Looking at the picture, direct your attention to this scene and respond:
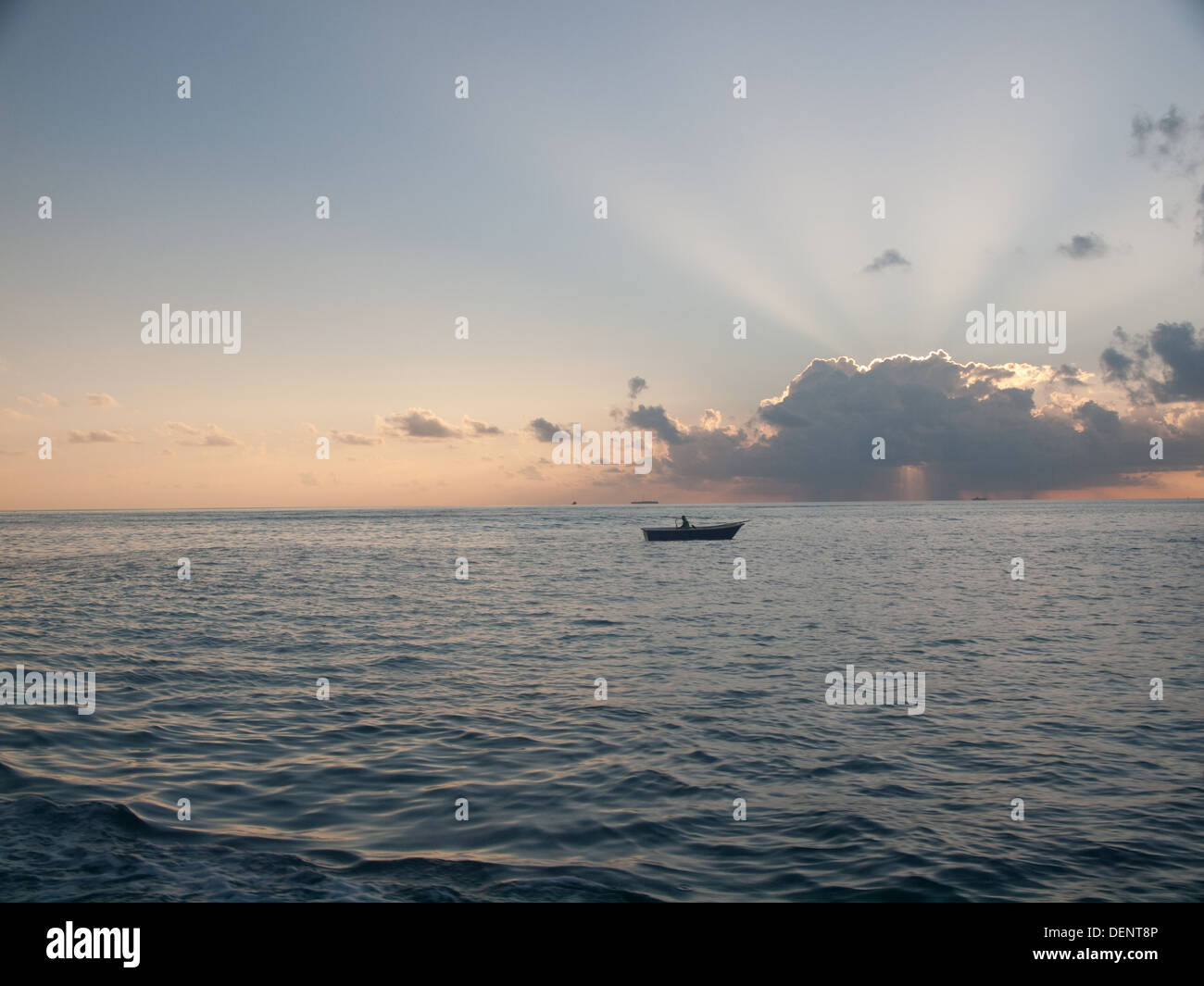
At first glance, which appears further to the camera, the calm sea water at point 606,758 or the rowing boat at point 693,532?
the rowing boat at point 693,532

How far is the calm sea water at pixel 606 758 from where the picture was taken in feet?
31.8

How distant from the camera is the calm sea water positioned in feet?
31.8

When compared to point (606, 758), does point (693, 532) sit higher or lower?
higher

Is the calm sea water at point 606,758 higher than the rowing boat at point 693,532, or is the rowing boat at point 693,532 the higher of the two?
the rowing boat at point 693,532

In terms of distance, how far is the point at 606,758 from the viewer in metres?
14.8

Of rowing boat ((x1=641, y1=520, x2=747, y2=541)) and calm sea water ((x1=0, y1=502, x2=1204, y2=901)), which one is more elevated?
rowing boat ((x1=641, y1=520, x2=747, y2=541))

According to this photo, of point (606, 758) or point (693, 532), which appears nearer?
point (606, 758)

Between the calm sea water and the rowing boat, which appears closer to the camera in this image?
the calm sea water

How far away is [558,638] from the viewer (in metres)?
29.9
